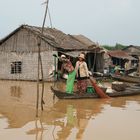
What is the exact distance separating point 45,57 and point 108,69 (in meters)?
6.36

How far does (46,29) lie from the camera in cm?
2364

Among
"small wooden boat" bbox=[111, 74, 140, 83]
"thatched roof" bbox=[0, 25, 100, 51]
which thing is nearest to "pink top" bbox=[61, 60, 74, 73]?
"thatched roof" bbox=[0, 25, 100, 51]

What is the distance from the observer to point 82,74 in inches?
514

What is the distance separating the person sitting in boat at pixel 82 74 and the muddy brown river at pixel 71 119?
546 millimetres

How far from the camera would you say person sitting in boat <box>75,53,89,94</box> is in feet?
42.5

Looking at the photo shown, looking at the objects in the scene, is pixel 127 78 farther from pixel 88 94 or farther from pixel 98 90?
pixel 88 94

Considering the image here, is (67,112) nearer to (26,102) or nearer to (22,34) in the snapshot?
(26,102)

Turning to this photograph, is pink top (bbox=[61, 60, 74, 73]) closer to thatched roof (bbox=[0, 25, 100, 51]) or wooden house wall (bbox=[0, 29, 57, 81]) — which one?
thatched roof (bbox=[0, 25, 100, 51])

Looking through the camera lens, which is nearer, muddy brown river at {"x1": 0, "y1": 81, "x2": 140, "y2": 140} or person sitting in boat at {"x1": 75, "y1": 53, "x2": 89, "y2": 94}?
muddy brown river at {"x1": 0, "y1": 81, "x2": 140, "y2": 140}

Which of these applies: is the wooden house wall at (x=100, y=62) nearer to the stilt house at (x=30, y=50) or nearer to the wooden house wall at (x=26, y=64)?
the stilt house at (x=30, y=50)

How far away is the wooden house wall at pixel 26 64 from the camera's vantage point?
21.5 m

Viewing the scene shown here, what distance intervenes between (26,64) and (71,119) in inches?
Answer: 523

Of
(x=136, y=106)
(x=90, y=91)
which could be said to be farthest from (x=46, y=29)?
(x=136, y=106)

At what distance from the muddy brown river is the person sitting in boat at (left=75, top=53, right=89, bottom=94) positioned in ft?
1.79
